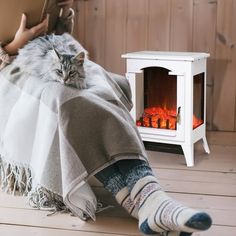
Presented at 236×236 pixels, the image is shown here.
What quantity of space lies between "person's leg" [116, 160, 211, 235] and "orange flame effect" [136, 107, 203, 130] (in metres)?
0.80

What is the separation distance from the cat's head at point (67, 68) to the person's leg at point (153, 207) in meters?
0.36

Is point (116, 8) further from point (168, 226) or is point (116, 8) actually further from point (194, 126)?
point (168, 226)

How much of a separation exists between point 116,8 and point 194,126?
0.91 metres

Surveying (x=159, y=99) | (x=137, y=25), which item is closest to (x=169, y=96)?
(x=159, y=99)

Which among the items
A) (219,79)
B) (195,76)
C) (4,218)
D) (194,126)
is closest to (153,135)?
(194,126)

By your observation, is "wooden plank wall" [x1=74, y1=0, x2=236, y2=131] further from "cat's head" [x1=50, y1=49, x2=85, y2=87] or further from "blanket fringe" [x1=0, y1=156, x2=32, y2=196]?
"blanket fringe" [x1=0, y1=156, x2=32, y2=196]

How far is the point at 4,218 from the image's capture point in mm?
1599

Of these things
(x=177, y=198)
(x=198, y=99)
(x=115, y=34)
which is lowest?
(x=177, y=198)

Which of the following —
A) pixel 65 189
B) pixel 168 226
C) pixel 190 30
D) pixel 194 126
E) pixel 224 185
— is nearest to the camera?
pixel 168 226

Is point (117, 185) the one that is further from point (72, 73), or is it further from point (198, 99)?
point (198, 99)

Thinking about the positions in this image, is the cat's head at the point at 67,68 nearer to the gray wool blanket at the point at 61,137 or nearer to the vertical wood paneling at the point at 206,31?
the gray wool blanket at the point at 61,137

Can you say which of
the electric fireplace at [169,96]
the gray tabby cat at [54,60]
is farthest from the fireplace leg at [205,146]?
the gray tabby cat at [54,60]

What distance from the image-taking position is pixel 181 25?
2.61 m

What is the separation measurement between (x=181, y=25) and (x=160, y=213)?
61.3 inches
